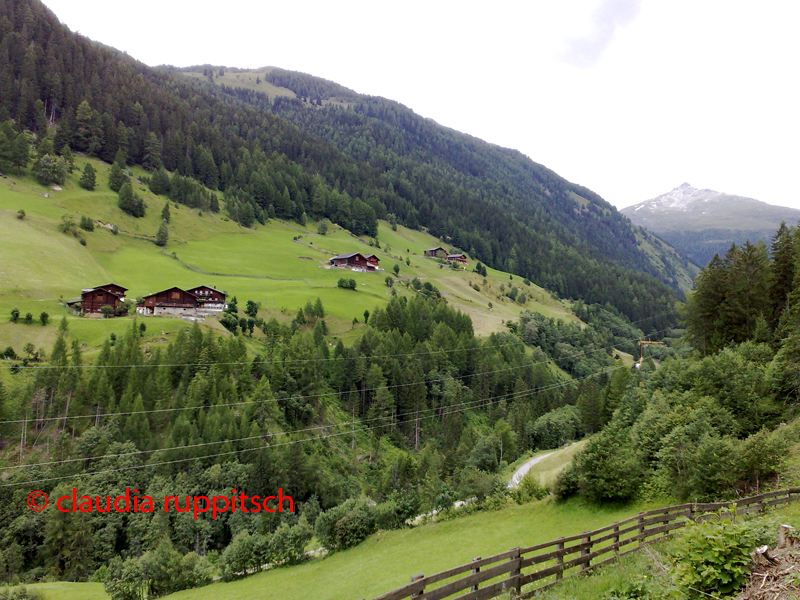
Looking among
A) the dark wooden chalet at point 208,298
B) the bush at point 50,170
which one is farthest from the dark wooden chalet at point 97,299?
the bush at point 50,170

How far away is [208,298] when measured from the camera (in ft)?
267

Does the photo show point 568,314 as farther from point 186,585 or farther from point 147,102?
point 147,102

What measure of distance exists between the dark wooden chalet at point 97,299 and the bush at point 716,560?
8152 cm

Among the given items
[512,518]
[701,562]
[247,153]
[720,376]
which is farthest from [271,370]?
[247,153]

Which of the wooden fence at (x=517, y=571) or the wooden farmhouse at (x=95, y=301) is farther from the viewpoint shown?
the wooden farmhouse at (x=95, y=301)

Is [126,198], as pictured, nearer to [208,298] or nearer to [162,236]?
[162,236]

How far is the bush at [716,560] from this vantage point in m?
7.63

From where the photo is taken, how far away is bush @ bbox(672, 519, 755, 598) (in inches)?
300

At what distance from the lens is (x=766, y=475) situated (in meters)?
21.3

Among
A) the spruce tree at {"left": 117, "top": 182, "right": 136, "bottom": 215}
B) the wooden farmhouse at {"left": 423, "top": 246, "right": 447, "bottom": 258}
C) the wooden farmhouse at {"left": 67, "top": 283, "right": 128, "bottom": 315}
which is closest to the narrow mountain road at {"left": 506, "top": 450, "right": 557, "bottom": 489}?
the wooden farmhouse at {"left": 67, "top": 283, "right": 128, "bottom": 315}

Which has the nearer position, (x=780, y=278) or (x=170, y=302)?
(x=780, y=278)

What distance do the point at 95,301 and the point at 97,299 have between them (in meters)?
0.44

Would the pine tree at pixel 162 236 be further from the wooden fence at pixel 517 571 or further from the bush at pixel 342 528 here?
the wooden fence at pixel 517 571

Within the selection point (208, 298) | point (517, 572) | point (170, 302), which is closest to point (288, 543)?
point (517, 572)
